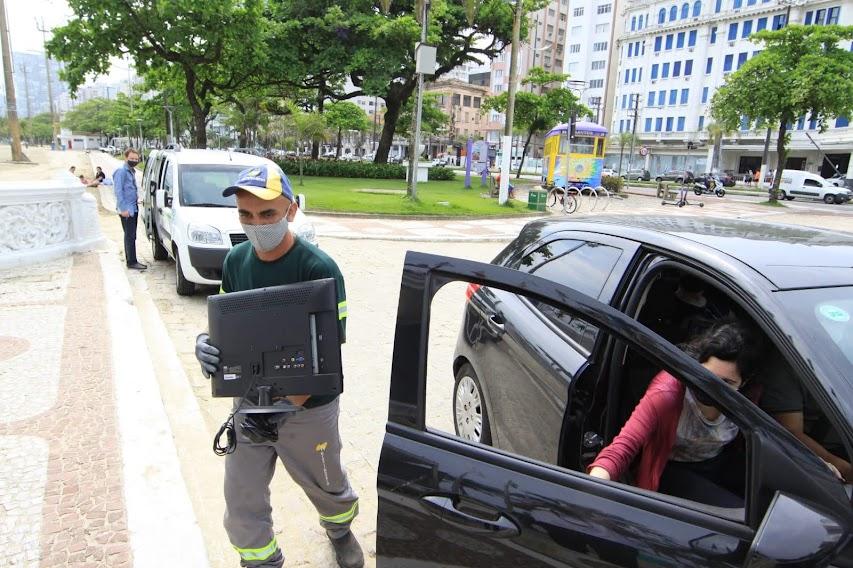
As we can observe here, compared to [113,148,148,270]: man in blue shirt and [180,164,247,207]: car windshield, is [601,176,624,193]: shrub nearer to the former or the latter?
[180,164,247,207]: car windshield

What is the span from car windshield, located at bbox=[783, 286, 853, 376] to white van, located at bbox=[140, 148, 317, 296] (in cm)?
504

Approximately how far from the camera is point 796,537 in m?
1.24

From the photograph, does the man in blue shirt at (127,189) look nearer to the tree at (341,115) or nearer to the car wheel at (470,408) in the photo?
the car wheel at (470,408)

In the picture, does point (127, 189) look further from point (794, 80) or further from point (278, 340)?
point (794, 80)

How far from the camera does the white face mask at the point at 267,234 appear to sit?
2189 mm

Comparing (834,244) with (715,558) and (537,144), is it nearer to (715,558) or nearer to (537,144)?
(715,558)

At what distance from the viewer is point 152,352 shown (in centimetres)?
548

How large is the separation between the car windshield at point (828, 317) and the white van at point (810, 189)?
126 ft

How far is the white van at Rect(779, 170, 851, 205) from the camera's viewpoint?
32906mm

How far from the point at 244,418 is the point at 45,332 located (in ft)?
14.6

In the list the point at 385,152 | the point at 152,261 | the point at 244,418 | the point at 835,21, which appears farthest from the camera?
the point at 835,21

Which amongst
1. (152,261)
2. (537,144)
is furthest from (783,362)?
(537,144)

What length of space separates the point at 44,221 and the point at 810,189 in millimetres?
38907

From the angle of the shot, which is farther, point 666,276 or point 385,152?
point 385,152
